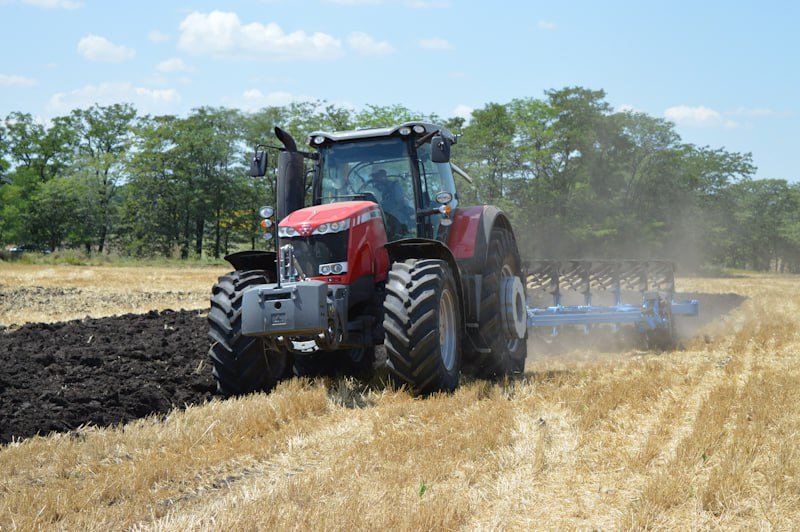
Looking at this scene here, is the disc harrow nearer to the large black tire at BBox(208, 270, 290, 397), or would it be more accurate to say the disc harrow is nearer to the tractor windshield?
the tractor windshield

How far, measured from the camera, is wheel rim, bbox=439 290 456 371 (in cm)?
713

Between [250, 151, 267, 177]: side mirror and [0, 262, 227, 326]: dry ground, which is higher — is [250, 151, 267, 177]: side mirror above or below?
above

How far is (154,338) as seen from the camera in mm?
10148

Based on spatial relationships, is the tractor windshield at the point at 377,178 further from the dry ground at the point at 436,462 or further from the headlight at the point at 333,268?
the dry ground at the point at 436,462

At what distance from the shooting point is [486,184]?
40.6m

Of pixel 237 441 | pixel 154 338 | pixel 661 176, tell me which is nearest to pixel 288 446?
pixel 237 441

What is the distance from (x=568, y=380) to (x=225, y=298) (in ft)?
11.1

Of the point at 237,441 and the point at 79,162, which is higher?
the point at 79,162

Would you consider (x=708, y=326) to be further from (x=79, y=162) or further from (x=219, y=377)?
(x=79, y=162)

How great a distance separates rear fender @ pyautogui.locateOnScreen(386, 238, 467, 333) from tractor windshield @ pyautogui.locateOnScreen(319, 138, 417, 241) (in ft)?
1.33

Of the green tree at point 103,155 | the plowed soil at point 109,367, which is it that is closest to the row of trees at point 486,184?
the green tree at point 103,155

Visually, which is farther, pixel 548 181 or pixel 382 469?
pixel 548 181

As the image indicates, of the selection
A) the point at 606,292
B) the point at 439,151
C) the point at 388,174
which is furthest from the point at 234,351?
the point at 606,292

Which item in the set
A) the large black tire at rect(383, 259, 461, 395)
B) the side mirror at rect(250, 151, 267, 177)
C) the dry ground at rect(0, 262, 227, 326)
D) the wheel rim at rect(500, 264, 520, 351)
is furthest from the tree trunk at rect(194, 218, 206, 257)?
the large black tire at rect(383, 259, 461, 395)
